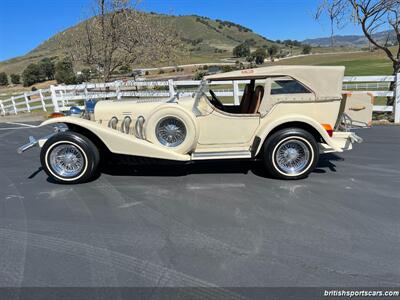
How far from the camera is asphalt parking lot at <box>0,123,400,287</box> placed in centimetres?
282

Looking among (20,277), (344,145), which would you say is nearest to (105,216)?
(20,277)

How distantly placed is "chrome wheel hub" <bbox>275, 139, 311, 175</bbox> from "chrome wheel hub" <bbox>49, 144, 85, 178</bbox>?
2.93 metres

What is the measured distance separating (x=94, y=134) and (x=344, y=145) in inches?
150

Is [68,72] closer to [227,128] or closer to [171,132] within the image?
[171,132]

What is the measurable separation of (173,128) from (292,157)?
5.93ft

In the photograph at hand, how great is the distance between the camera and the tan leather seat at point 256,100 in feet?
17.2

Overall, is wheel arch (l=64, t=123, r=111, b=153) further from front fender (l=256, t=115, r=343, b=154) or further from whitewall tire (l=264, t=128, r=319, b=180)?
whitewall tire (l=264, t=128, r=319, b=180)

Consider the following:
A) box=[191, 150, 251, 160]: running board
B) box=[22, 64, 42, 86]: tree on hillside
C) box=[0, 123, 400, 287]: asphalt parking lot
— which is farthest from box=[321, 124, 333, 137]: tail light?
box=[22, 64, 42, 86]: tree on hillside

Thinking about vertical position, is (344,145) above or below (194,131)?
below

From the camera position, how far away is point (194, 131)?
5.04m

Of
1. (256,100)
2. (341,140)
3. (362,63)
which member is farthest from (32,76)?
(341,140)

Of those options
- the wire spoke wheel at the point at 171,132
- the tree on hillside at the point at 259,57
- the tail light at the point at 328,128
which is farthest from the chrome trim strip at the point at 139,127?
the tree on hillside at the point at 259,57

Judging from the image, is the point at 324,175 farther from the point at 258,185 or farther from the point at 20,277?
the point at 20,277

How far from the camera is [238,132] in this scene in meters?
5.20
